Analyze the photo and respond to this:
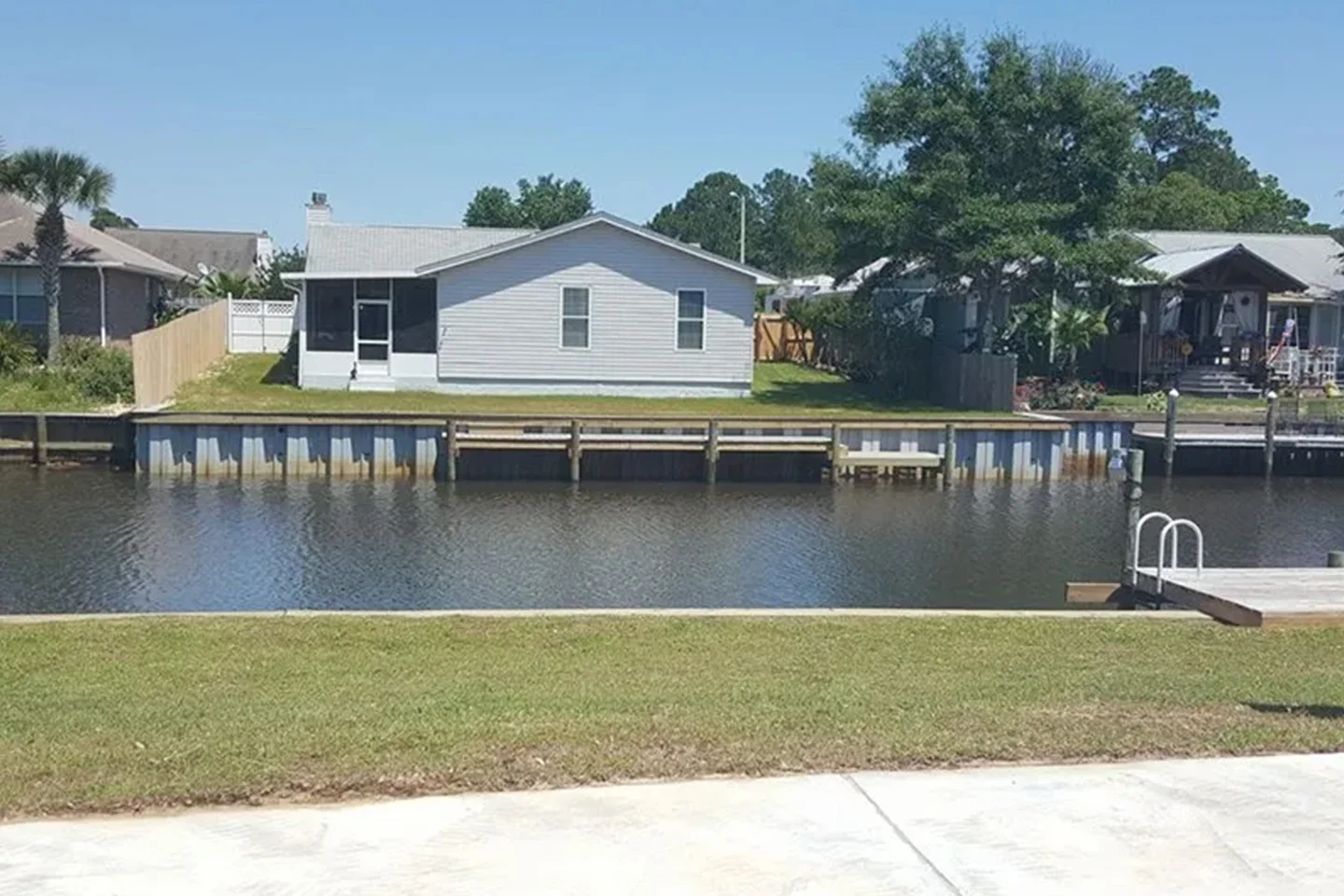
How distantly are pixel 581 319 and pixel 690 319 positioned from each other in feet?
9.34

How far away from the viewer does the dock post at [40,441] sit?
3044 cm

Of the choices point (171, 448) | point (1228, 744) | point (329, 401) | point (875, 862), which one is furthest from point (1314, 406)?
point (875, 862)

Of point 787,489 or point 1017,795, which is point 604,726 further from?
point 787,489

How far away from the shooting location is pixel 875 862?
231 inches

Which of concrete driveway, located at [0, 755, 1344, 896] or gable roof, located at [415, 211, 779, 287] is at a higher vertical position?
gable roof, located at [415, 211, 779, 287]

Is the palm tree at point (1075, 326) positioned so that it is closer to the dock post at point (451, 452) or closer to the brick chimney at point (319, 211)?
the dock post at point (451, 452)

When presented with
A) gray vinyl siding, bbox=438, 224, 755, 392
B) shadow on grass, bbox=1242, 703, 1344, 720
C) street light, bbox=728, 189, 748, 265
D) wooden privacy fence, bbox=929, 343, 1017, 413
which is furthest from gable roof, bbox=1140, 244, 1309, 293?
shadow on grass, bbox=1242, 703, 1344, 720

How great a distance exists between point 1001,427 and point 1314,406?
10614mm

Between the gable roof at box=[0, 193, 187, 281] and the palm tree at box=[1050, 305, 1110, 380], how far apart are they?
2469 centimetres

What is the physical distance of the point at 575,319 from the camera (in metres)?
37.8

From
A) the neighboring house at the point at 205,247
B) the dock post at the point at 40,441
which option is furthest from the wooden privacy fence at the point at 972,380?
the neighboring house at the point at 205,247

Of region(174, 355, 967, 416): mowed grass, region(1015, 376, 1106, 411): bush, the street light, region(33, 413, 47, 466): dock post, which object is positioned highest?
the street light

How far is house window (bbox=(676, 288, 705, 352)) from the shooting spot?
125 ft

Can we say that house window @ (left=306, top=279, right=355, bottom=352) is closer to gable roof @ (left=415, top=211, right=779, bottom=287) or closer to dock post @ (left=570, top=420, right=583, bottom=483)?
gable roof @ (left=415, top=211, right=779, bottom=287)
